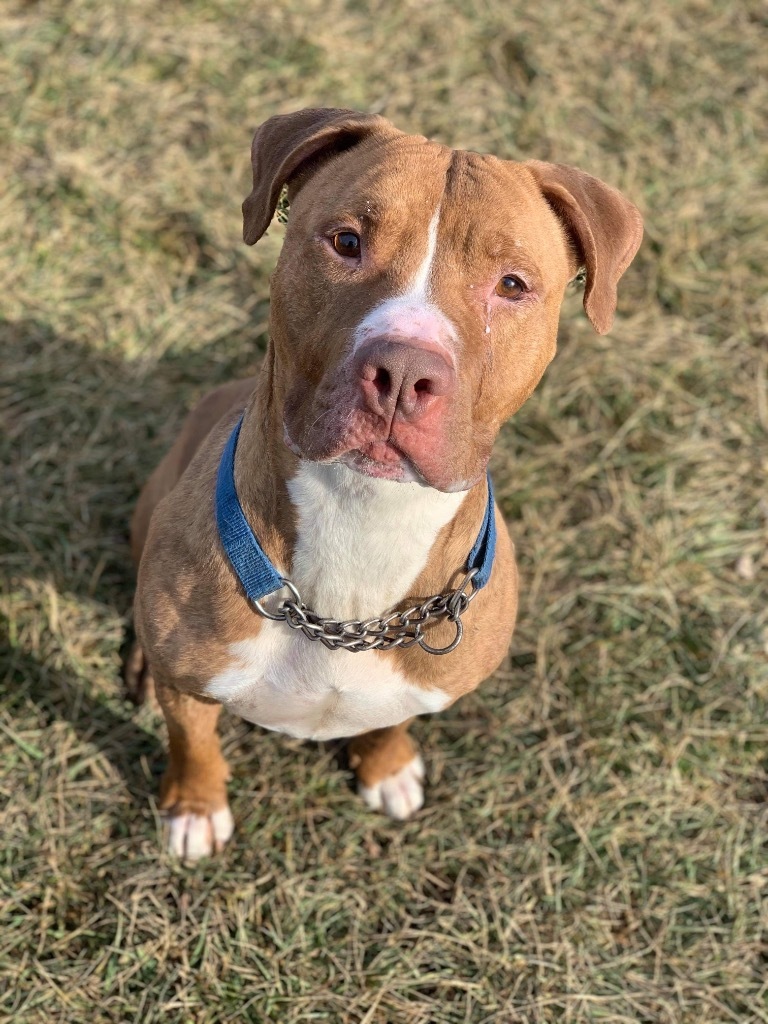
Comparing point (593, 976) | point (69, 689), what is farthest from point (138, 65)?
point (593, 976)

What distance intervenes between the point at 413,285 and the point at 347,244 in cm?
22

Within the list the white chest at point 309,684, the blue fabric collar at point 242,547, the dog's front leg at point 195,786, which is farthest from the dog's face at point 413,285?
the dog's front leg at point 195,786

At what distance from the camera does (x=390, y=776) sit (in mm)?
4281

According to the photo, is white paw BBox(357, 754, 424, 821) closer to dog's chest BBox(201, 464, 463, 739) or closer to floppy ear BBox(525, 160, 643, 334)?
dog's chest BBox(201, 464, 463, 739)

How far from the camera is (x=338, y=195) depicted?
2.72 meters

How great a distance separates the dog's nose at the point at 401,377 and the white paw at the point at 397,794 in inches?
88.4

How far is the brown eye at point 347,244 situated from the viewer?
264 cm

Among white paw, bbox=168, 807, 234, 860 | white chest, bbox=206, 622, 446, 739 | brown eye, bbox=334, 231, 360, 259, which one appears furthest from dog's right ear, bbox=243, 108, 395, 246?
white paw, bbox=168, 807, 234, 860

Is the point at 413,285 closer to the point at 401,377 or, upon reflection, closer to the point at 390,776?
the point at 401,377

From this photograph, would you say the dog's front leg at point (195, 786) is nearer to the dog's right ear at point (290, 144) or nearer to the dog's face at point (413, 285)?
the dog's face at point (413, 285)

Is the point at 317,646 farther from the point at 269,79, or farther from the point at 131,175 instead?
the point at 269,79

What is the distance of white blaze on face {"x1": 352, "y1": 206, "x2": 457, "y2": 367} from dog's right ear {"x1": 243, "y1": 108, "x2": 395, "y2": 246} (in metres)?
0.57

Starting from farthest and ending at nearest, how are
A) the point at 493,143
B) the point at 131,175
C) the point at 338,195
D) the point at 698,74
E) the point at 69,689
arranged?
1. the point at 698,74
2. the point at 493,143
3. the point at 131,175
4. the point at 69,689
5. the point at 338,195

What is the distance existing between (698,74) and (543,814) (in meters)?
4.55
